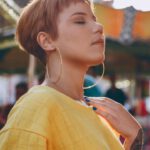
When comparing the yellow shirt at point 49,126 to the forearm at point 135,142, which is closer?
the yellow shirt at point 49,126

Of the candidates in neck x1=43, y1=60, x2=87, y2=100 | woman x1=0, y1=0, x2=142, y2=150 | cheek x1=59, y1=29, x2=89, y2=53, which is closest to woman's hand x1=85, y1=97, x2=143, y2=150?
woman x1=0, y1=0, x2=142, y2=150

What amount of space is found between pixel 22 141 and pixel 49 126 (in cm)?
9

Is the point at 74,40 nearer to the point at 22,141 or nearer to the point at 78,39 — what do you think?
the point at 78,39

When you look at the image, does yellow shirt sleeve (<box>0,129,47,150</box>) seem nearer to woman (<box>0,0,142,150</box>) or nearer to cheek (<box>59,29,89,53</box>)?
woman (<box>0,0,142,150</box>)

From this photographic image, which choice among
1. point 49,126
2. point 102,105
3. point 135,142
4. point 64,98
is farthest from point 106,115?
point 49,126

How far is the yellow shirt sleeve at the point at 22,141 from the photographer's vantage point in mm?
1646

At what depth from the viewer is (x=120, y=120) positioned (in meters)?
2.02

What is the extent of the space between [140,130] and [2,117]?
9.77 ft

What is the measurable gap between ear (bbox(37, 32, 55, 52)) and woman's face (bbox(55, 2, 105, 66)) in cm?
2

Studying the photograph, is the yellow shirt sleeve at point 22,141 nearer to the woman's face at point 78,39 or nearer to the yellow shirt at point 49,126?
the yellow shirt at point 49,126

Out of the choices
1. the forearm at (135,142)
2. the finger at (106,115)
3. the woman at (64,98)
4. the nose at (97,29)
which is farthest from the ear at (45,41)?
the forearm at (135,142)

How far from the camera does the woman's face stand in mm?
1872

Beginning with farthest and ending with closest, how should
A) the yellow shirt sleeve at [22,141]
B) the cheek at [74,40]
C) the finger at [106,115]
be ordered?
the finger at [106,115] < the cheek at [74,40] < the yellow shirt sleeve at [22,141]

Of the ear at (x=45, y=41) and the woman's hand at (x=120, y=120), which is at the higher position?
the ear at (x=45, y=41)
